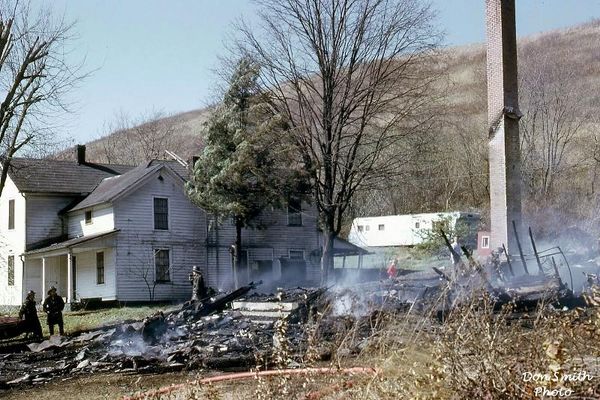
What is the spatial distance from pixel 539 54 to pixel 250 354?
2162 inches

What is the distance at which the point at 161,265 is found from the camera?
36.6m

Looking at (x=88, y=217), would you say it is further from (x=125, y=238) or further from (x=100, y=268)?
(x=125, y=238)

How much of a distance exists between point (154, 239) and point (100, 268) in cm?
286

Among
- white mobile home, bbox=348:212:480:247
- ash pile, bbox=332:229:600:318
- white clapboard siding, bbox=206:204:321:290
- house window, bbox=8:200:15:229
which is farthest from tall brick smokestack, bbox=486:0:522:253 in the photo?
house window, bbox=8:200:15:229

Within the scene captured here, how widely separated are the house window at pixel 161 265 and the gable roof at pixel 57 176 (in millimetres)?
6087

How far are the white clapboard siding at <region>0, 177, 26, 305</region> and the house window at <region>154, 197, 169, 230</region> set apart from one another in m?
6.79

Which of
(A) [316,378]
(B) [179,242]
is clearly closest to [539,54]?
(B) [179,242]

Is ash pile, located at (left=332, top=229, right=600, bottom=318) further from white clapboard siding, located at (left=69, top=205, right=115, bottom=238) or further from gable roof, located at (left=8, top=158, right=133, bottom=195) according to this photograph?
gable roof, located at (left=8, top=158, right=133, bottom=195)

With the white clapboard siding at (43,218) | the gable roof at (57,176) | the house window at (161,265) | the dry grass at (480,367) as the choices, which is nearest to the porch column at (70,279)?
the white clapboard siding at (43,218)

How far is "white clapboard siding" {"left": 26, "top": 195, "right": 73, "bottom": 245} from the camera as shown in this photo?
3797 centimetres

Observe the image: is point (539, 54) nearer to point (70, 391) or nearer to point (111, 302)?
point (111, 302)

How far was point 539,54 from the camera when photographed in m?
63.1

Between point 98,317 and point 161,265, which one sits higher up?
point 161,265

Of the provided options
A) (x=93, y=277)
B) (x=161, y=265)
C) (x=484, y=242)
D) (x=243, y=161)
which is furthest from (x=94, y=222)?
(x=484, y=242)
